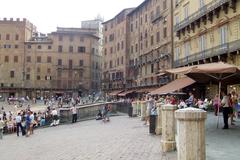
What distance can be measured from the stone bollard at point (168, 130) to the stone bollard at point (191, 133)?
510cm

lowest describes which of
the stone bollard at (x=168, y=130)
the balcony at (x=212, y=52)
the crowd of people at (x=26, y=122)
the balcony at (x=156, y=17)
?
the crowd of people at (x=26, y=122)

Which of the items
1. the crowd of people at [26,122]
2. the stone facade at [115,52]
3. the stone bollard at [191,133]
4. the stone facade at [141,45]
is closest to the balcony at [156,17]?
the stone facade at [141,45]

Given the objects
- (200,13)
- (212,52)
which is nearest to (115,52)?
(200,13)

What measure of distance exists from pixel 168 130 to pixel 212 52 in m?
23.4

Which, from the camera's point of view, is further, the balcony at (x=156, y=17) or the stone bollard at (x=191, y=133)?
the balcony at (x=156, y=17)

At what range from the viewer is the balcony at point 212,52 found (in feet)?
98.0

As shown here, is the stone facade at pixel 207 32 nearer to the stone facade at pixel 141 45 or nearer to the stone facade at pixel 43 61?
the stone facade at pixel 141 45

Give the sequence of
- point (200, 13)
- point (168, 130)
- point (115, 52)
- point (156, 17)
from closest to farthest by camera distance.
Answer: point (168, 130), point (200, 13), point (156, 17), point (115, 52)

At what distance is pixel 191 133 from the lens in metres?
6.38

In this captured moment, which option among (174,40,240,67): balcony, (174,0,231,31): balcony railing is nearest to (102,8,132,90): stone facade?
(174,0,231,31): balcony railing

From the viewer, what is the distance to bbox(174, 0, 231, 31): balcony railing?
32716 millimetres

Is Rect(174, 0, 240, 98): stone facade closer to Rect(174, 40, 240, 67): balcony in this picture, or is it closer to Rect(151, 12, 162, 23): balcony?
Rect(174, 40, 240, 67): balcony

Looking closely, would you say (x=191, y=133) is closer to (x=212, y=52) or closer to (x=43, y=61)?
(x=212, y=52)

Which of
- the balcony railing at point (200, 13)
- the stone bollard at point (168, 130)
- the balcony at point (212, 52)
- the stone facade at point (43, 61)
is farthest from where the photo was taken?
the stone facade at point (43, 61)
